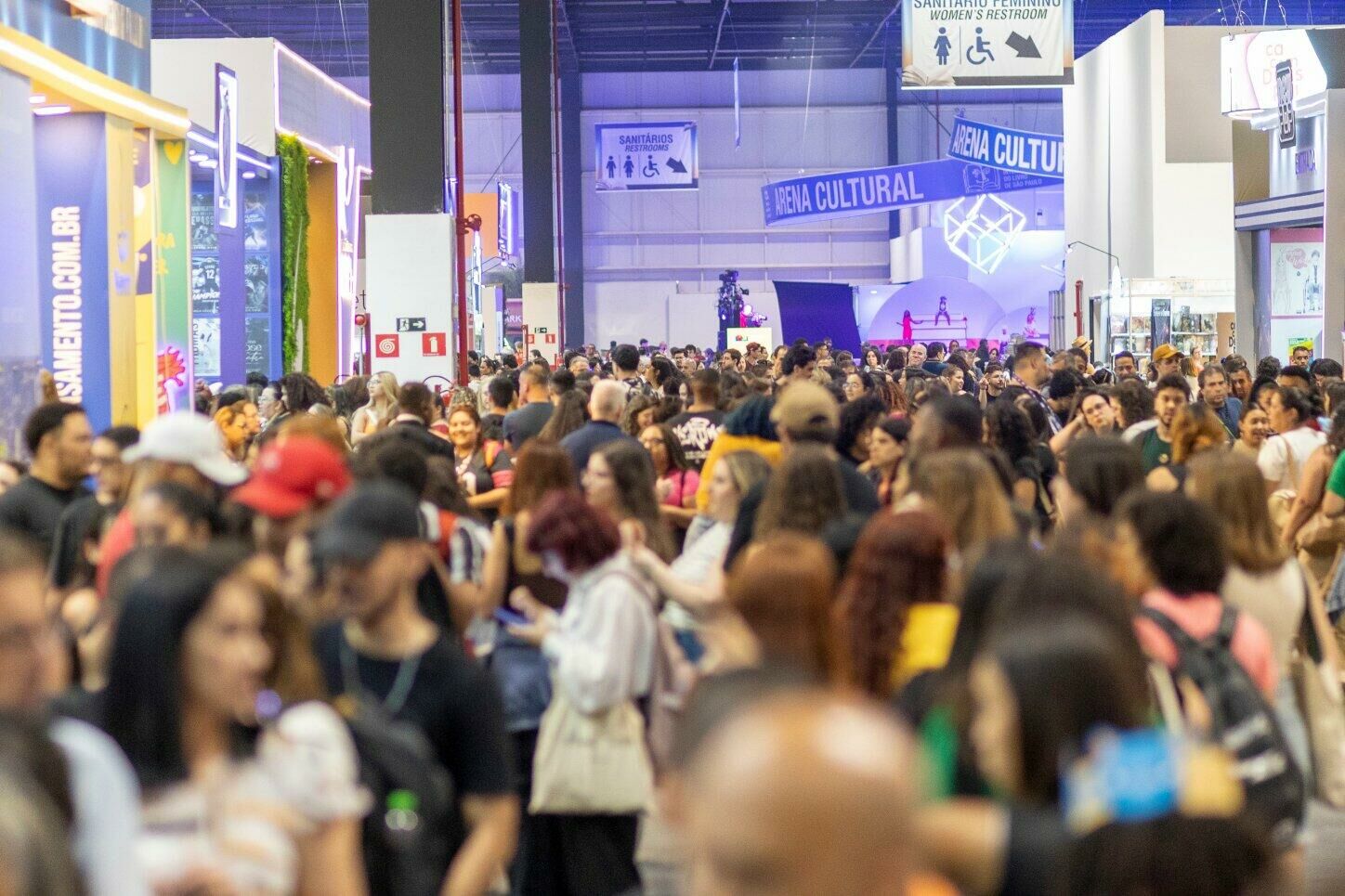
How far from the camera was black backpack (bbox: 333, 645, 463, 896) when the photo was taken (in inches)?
101

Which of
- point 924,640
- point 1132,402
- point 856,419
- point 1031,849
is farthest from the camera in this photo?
point 1132,402

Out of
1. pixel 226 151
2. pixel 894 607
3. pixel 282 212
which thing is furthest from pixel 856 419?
pixel 282 212

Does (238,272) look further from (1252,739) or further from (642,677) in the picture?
(1252,739)

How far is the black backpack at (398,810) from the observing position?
256 cm

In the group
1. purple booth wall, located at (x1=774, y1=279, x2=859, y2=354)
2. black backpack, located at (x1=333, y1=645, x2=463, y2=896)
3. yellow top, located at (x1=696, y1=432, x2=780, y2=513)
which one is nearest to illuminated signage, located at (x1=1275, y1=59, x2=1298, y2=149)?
purple booth wall, located at (x1=774, y1=279, x2=859, y2=354)

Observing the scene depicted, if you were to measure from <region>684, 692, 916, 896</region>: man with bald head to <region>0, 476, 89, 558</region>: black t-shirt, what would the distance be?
14.1 feet

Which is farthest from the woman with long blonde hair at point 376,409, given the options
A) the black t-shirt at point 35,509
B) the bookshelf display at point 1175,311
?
the bookshelf display at point 1175,311

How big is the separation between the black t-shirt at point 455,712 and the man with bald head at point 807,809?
1.66m

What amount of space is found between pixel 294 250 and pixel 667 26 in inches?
726

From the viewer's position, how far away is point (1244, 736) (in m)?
3.02

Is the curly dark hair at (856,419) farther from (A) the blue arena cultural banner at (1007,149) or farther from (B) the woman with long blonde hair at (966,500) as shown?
(A) the blue arena cultural banner at (1007,149)

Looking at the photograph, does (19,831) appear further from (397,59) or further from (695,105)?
(695,105)

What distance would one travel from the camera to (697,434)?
8.28m

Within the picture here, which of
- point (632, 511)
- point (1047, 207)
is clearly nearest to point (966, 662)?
point (632, 511)
